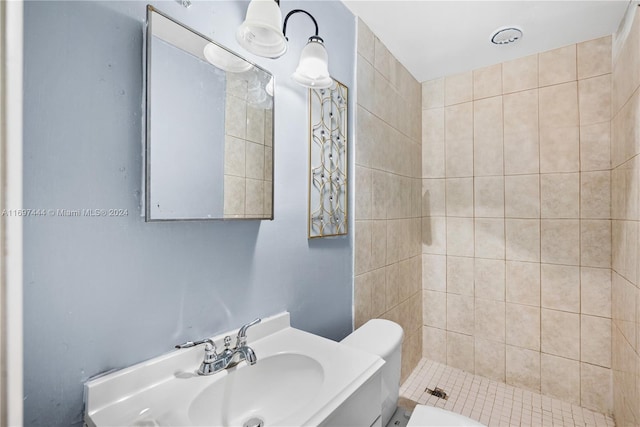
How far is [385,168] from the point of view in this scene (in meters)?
1.86

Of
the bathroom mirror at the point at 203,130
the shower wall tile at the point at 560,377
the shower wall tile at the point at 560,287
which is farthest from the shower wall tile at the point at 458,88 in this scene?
the shower wall tile at the point at 560,377

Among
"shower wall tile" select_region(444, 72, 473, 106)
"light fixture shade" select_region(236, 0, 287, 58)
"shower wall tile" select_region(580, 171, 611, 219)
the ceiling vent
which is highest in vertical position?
the ceiling vent

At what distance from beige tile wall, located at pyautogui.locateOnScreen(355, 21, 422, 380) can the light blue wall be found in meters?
0.77

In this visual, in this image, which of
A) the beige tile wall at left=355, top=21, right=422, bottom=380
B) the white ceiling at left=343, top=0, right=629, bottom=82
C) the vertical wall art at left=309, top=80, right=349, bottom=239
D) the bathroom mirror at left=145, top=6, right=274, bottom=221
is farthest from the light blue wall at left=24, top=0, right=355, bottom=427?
the white ceiling at left=343, top=0, right=629, bottom=82

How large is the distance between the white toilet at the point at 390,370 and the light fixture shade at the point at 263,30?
43.1 inches

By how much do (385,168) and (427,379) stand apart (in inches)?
58.1

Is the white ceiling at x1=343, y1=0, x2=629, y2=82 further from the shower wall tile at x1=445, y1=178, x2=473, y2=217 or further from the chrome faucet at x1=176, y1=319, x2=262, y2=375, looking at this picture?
the chrome faucet at x1=176, y1=319, x2=262, y2=375

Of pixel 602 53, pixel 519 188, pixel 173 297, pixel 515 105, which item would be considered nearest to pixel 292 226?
pixel 173 297

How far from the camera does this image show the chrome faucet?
2.88 ft

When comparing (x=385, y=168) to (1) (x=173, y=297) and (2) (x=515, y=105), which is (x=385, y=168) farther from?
(1) (x=173, y=297)

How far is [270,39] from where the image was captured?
0.94 meters

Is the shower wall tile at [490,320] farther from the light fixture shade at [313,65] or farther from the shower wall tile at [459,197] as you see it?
the light fixture shade at [313,65]

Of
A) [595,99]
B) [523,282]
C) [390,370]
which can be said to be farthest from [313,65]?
[523,282]

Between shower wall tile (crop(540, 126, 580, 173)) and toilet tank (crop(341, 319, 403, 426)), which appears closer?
toilet tank (crop(341, 319, 403, 426))
